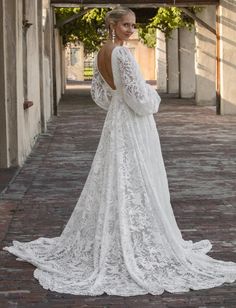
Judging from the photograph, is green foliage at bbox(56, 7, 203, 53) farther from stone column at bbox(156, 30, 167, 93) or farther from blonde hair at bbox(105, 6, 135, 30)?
blonde hair at bbox(105, 6, 135, 30)

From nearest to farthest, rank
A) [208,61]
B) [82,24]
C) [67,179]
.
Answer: [67,179]
[208,61]
[82,24]

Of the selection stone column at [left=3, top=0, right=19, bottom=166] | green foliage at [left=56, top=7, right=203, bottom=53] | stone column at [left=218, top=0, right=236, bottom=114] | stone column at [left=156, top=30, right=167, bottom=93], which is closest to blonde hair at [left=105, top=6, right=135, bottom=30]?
stone column at [left=3, top=0, right=19, bottom=166]

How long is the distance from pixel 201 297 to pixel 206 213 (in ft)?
9.05

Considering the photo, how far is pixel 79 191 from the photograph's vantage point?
8.51 meters

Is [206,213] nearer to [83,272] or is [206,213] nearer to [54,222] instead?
[54,222]

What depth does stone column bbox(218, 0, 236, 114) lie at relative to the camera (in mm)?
19844

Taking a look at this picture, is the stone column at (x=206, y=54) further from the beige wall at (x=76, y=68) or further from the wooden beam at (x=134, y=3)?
the beige wall at (x=76, y=68)

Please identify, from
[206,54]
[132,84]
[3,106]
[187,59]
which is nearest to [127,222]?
[132,84]

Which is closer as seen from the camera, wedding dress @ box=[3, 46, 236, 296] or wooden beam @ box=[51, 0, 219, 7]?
wedding dress @ box=[3, 46, 236, 296]

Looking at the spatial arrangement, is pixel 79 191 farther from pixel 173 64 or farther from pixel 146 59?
pixel 146 59

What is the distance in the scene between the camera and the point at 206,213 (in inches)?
285

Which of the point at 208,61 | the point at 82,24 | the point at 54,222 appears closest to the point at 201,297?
the point at 54,222

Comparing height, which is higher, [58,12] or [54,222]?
[58,12]

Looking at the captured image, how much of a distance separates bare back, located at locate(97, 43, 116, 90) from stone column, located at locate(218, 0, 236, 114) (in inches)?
593
